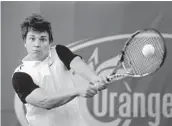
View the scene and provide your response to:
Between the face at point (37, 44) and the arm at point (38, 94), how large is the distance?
22 cm

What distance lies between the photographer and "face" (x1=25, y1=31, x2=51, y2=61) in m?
1.96

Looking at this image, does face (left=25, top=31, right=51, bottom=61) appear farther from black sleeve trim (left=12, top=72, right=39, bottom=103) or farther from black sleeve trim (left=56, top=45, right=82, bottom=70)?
black sleeve trim (left=12, top=72, right=39, bottom=103)

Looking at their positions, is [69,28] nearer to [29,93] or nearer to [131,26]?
[131,26]

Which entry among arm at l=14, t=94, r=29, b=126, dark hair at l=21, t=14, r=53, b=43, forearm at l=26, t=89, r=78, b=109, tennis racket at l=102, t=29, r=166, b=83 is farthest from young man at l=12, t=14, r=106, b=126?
arm at l=14, t=94, r=29, b=126

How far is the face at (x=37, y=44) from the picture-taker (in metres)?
1.96

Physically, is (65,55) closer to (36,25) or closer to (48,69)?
(48,69)

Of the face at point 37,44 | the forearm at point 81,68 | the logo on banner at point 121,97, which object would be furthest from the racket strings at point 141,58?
the logo on banner at point 121,97

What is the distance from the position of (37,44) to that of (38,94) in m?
0.36

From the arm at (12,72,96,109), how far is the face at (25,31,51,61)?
22 centimetres

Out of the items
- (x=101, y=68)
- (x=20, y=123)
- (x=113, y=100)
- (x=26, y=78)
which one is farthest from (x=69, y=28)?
(x=26, y=78)

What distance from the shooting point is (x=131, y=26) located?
281cm

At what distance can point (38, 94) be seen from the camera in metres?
1.72

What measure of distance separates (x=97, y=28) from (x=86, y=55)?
251 millimetres

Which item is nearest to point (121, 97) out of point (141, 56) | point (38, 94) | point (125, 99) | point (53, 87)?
point (125, 99)
